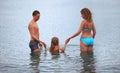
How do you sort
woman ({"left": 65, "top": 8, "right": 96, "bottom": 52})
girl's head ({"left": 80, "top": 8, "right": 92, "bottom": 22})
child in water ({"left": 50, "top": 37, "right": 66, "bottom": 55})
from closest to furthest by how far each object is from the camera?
girl's head ({"left": 80, "top": 8, "right": 92, "bottom": 22})
woman ({"left": 65, "top": 8, "right": 96, "bottom": 52})
child in water ({"left": 50, "top": 37, "right": 66, "bottom": 55})

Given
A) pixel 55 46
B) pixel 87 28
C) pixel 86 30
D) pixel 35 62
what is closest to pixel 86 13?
pixel 87 28

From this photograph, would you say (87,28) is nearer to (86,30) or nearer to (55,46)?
(86,30)

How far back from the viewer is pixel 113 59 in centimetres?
1811

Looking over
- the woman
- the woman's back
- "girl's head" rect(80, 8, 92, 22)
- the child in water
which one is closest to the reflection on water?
the child in water

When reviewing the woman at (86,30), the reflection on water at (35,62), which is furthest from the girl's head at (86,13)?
the reflection on water at (35,62)

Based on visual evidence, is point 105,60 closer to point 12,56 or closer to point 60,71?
point 60,71

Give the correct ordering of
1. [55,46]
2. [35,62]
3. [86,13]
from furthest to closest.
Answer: [55,46] < [86,13] < [35,62]

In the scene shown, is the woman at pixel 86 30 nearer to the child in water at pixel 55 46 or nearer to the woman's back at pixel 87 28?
the woman's back at pixel 87 28

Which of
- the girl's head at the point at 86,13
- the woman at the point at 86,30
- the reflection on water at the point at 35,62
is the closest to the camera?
the reflection on water at the point at 35,62

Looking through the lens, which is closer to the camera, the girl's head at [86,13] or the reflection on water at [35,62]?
the reflection on water at [35,62]

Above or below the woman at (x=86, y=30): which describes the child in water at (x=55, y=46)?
below

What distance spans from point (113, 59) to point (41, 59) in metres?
3.45

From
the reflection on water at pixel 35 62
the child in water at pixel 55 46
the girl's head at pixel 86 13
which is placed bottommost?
the reflection on water at pixel 35 62

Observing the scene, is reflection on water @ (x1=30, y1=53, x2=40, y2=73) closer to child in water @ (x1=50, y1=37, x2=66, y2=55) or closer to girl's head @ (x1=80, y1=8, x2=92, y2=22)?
child in water @ (x1=50, y1=37, x2=66, y2=55)
